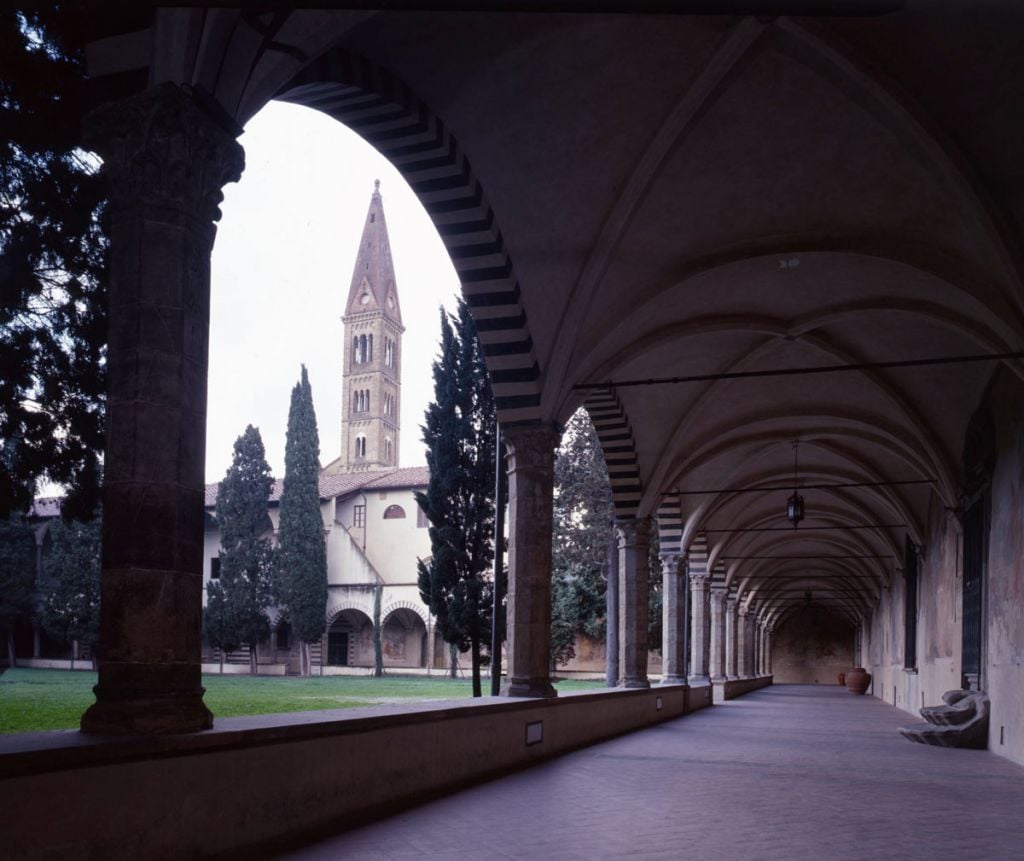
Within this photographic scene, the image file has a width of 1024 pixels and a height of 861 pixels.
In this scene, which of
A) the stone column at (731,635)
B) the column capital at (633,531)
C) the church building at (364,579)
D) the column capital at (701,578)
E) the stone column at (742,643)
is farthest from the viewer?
the church building at (364,579)

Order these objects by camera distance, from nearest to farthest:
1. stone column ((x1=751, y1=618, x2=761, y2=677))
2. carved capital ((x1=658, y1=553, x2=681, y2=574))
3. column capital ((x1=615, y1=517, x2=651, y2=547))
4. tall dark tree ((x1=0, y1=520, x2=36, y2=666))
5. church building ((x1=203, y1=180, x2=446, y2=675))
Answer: column capital ((x1=615, y1=517, x2=651, y2=547))
carved capital ((x1=658, y1=553, x2=681, y2=574))
tall dark tree ((x1=0, y1=520, x2=36, y2=666))
stone column ((x1=751, y1=618, x2=761, y2=677))
church building ((x1=203, y1=180, x2=446, y2=675))

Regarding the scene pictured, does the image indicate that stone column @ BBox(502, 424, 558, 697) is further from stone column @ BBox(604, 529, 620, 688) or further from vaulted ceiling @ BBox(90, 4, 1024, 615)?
stone column @ BBox(604, 529, 620, 688)

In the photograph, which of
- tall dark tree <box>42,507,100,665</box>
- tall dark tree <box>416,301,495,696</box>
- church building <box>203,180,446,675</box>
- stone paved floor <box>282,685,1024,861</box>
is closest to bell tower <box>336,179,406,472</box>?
church building <box>203,180,446,675</box>

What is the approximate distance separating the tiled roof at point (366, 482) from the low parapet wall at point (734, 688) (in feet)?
61.1

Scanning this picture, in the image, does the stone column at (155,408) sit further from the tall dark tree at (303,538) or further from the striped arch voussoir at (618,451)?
the tall dark tree at (303,538)

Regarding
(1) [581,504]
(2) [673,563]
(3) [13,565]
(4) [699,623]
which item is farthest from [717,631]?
A: (3) [13,565]

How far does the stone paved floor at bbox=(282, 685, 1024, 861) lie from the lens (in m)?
5.36

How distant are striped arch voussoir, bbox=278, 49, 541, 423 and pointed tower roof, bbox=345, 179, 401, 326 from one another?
73.2 m

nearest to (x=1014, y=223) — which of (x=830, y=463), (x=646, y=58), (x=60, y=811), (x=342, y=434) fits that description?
(x=646, y=58)

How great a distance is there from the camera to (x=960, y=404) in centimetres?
1364

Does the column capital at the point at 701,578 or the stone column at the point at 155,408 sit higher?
the stone column at the point at 155,408

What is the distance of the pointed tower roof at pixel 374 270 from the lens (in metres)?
82.9

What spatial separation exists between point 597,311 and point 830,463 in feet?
36.7

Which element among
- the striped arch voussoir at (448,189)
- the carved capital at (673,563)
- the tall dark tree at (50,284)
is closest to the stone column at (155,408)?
the striped arch voussoir at (448,189)
